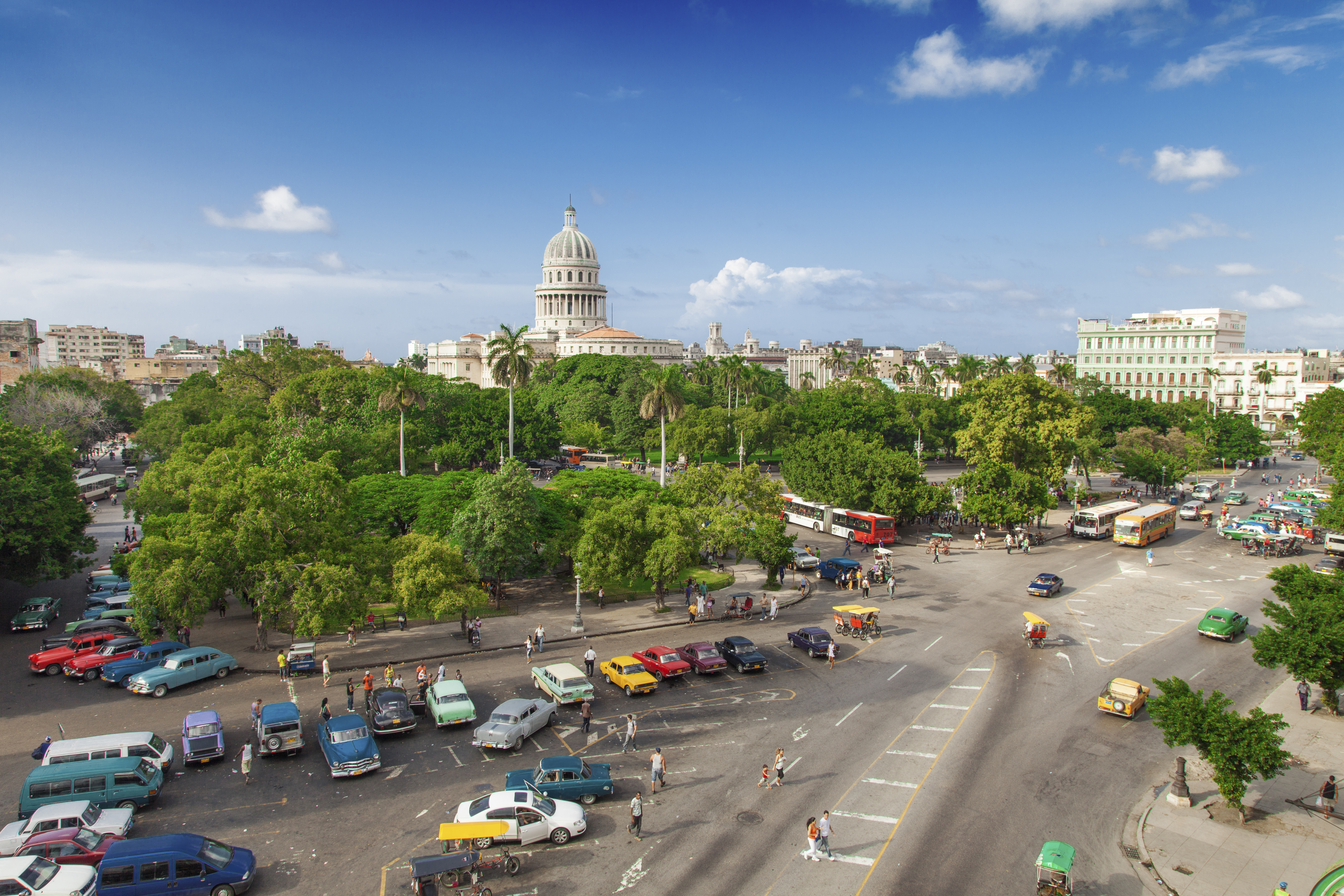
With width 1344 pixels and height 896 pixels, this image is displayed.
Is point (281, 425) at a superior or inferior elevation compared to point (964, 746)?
superior

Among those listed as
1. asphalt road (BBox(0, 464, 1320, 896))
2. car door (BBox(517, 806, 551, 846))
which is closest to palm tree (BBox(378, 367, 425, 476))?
asphalt road (BBox(0, 464, 1320, 896))

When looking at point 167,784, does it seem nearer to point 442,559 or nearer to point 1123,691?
point 442,559

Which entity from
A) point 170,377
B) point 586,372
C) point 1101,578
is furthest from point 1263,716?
point 170,377

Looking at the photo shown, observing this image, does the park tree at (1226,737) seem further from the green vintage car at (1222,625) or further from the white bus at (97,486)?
the white bus at (97,486)

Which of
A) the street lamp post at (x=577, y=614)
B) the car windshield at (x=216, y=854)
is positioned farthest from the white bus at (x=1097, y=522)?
the car windshield at (x=216, y=854)

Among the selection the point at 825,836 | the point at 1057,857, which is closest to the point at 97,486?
the point at 825,836

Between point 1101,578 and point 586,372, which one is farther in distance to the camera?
point 586,372

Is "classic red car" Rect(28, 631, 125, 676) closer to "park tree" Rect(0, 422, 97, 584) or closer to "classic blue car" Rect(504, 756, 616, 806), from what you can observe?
"park tree" Rect(0, 422, 97, 584)
